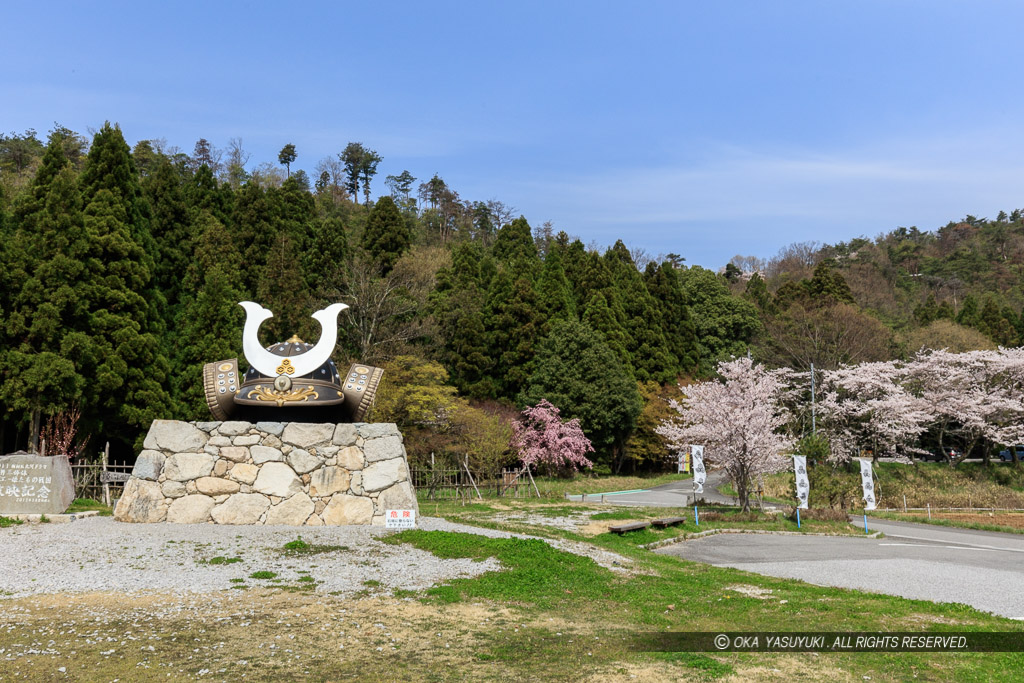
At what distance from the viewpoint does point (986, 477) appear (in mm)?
29766

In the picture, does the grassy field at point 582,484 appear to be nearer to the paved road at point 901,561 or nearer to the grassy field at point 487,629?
the paved road at point 901,561

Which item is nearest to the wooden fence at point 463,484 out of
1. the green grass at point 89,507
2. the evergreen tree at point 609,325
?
the green grass at point 89,507

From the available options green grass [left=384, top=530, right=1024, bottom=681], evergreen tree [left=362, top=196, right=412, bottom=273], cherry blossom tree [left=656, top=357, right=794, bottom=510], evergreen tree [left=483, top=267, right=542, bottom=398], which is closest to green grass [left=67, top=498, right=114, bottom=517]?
green grass [left=384, top=530, right=1024, bottom=681]

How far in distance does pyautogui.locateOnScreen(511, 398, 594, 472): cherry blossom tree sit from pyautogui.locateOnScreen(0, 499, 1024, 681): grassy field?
828 inches

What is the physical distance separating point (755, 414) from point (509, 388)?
1578 centimetres

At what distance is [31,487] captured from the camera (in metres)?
11.7

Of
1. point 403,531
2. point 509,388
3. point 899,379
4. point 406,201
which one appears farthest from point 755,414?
point 406,201

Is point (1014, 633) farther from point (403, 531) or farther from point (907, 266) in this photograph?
point (907, 266)

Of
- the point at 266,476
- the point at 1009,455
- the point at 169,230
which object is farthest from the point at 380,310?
the point at 1009,455

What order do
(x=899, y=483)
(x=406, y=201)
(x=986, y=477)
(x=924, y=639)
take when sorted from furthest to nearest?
(x=406, y=201)
(x=986, y=477)
(x=899, y=483)
(x=924, y=639)

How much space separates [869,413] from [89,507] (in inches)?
1149

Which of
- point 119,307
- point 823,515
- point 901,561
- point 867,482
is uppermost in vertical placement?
point 119,307

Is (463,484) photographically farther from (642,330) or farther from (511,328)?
(642,330)

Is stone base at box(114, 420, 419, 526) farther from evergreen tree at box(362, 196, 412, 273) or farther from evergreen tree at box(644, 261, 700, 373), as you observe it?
evergreen tree at box(644, 261, 700, 373)
